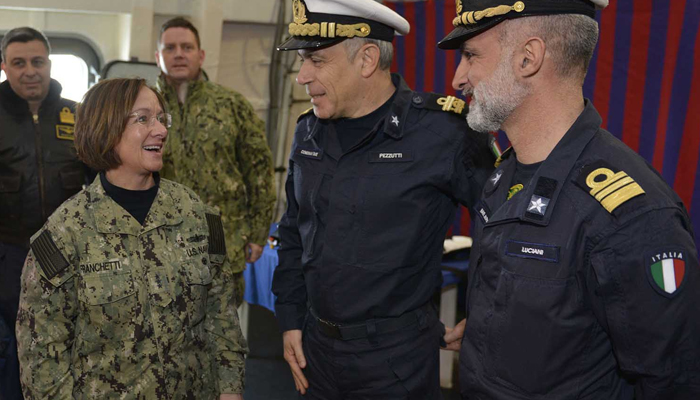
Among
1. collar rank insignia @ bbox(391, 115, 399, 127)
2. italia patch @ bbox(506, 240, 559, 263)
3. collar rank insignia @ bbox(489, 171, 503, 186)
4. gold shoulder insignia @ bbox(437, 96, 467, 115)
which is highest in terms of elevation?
gold shoulder insignia @ bbox(437, 96, 467, 115)

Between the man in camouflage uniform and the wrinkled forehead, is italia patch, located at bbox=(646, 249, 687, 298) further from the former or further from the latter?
the wrinkled forehead

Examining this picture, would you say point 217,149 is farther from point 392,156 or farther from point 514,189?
point 514,189

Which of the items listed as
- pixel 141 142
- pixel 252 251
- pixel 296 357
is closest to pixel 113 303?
pixel 141 142

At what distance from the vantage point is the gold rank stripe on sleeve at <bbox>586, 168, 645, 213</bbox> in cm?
136

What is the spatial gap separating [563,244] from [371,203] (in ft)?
2.57

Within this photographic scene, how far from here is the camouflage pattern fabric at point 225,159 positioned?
3.41 meters

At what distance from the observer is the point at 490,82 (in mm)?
1612

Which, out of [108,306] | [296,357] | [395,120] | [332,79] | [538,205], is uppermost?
[332,79]

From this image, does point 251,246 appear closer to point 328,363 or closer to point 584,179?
point 328,363

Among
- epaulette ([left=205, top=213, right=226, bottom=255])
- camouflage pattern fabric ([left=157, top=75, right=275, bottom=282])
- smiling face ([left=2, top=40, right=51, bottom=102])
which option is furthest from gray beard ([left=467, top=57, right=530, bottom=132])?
smiling face ([left=2, top=40, right=51, bottom=102])

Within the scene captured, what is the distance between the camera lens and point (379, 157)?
2.13m

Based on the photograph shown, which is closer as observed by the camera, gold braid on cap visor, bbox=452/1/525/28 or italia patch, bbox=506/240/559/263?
italia patch, bbox=506/240/559/263

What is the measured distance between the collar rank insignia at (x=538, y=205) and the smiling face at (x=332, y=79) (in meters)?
0.84

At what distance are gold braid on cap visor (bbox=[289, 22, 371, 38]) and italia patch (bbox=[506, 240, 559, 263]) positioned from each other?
36.6 inches
